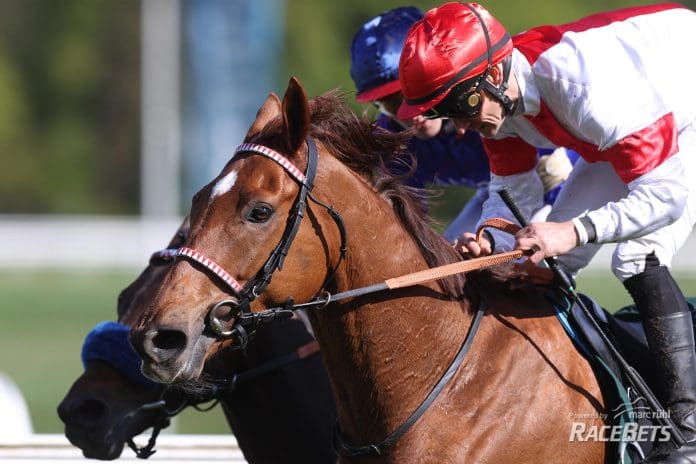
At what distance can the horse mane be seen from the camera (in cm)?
333

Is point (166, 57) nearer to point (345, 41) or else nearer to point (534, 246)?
point (345, 41)

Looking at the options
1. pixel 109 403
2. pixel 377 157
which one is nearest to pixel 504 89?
pixel 377 157

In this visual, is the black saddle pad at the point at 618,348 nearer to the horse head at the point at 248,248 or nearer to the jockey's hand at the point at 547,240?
the jockey's hand at the point at 547,240

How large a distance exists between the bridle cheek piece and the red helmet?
0.51 m

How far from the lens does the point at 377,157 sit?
3391mm

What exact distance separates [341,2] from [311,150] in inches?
1042

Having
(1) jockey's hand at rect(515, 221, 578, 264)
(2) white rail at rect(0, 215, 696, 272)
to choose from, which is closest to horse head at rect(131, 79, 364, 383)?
(1) jockey's hand at rect(515, 221, 578, 264)

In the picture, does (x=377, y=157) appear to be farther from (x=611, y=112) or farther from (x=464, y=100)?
(x=611, y=112)

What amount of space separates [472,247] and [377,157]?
46 cm

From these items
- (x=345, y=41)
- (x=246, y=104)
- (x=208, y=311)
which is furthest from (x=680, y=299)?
(x=345, y=41)

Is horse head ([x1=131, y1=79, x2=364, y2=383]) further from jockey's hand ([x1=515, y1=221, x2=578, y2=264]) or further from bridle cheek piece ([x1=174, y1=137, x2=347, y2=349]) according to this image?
jockey's hand ([x1=515, y1=221, x2=578, y2=264])

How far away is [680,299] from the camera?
3.44 metres

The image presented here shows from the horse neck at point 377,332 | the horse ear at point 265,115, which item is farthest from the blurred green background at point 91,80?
the horse neck at point 377,332

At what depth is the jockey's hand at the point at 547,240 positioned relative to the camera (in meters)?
3.33
